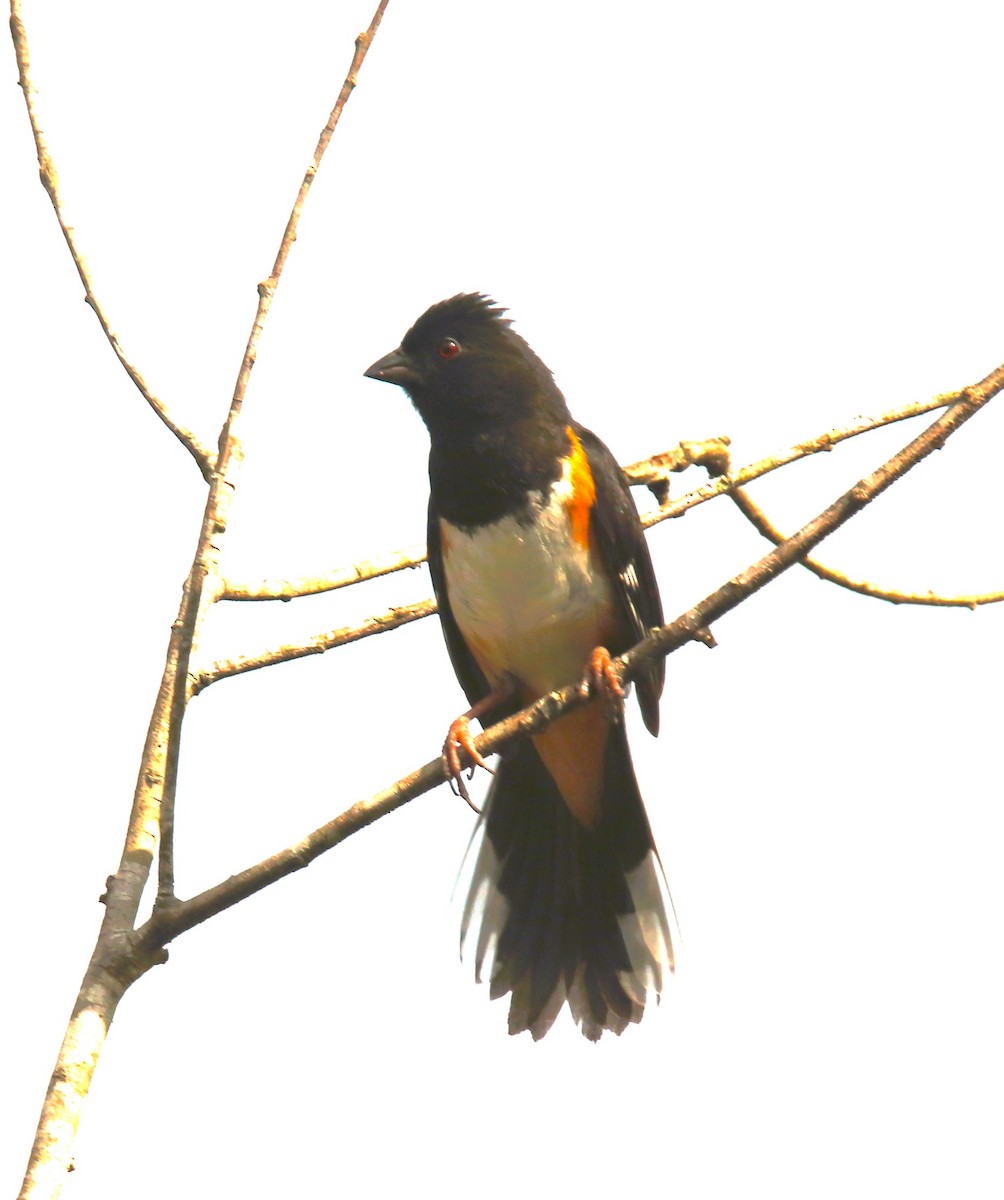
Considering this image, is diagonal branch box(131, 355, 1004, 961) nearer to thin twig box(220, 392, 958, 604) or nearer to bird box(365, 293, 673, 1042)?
thin twig box(220, 392, 958, 604)

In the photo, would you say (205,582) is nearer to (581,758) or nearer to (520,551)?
(520,551)

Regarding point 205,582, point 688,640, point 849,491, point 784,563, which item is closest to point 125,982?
point 205,582

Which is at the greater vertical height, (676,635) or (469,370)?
(469,370)

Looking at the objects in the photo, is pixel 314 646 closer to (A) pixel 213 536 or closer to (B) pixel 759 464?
(A) pixel 213 536

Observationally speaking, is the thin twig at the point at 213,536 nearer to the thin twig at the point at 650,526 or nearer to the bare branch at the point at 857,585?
the thin twig at the point at 650,526

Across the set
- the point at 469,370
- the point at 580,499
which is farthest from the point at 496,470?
the point at 469,370

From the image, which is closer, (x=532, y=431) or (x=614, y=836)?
(x=532, y=431)

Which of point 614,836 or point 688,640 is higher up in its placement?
point 614,836
